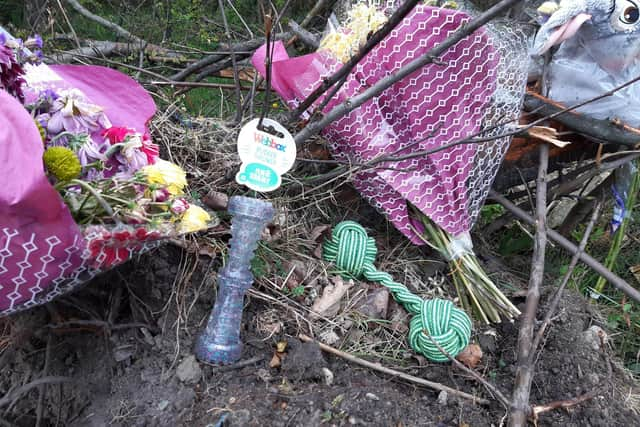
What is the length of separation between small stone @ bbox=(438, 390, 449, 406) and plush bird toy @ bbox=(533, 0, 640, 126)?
1.15m

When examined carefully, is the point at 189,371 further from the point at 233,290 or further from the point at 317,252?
the point at 317,252

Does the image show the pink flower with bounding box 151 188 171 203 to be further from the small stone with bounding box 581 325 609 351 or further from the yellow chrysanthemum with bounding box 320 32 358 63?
the small stone with bounding box 581 325 609 351

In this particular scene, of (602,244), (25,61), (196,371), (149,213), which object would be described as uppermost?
(25,61)

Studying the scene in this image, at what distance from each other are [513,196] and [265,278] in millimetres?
1421

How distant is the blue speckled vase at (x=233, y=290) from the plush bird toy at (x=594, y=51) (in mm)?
1217

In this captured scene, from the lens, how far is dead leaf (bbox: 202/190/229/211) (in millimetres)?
1588

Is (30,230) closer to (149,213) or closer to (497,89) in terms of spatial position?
(149,213)

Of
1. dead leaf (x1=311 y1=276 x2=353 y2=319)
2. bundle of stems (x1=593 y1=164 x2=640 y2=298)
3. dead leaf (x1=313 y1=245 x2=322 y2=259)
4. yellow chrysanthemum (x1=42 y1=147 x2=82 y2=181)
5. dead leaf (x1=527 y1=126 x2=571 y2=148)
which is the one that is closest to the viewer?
yellow chrysanthemum (x1=42 y1=147 x2=82 y2=181)

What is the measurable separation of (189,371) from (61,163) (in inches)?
22.9

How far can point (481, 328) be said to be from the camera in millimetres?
1808

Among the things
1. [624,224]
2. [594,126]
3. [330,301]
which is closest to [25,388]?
[330,301]

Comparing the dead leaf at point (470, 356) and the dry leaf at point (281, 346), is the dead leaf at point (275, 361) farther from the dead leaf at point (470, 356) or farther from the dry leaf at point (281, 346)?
the dead leaf at point (470, 356)

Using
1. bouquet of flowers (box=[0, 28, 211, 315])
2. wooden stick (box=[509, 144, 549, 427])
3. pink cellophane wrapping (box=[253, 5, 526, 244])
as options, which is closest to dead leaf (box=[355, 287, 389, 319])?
pink cellophane wrapping (box=[253, 5, 526, 244])

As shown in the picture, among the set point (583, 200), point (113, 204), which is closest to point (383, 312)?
point (113, 204)
